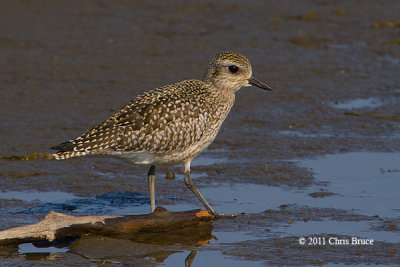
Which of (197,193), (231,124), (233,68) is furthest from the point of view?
(231,124)

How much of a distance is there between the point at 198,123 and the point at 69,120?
4.39 metres

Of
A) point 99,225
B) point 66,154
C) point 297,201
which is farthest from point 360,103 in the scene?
point 99,225

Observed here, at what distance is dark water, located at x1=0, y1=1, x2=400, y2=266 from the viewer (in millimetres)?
9180

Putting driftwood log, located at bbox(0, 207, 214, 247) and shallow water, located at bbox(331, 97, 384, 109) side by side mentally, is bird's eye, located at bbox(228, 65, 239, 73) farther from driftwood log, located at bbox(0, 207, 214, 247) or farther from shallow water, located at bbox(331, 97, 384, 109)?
shallow water, located at bbox(331, 97, 384, 109)

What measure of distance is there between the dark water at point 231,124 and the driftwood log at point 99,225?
0.13 m

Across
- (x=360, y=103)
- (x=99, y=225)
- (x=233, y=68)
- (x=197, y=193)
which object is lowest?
(x=99, y=225)

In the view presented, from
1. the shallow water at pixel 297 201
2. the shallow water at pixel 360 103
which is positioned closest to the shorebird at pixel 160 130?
the shallow water at pixel 297 201

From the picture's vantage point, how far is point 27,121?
13641 millimetres

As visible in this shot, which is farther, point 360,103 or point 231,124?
point 360,103

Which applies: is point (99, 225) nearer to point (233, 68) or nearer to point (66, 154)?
point (66, 154)

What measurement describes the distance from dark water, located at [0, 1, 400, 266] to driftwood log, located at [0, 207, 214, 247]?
0.42 feet

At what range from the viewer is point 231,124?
13.9 m

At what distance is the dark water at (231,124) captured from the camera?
918cm

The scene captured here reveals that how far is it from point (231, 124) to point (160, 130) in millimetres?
4211
